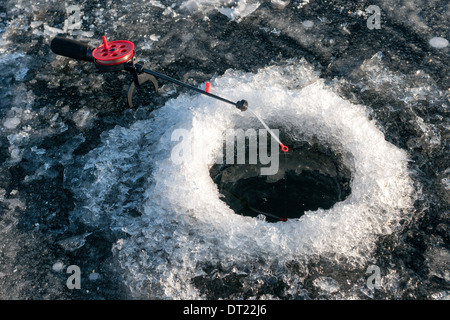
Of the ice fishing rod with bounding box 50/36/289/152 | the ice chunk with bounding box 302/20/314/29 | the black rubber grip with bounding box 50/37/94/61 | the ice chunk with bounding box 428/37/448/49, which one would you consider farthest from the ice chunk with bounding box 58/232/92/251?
the ice chunk with bounding box 428/37/448/49

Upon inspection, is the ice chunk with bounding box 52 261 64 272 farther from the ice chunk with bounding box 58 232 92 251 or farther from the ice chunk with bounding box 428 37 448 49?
the ice chunk with bounding box 428 37 448 49

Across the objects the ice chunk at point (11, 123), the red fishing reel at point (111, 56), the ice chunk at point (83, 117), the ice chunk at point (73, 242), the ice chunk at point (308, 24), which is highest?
the red fishing reel at point (111, 56)

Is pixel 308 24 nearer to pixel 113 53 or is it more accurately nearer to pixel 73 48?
pixel 113 53

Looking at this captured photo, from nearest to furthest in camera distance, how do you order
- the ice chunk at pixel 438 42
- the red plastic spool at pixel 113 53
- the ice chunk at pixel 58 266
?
the ice chunk at pixel 58 266 → the red plastic spool at pixel 113 53 → the ice chunk at pixel 438 42

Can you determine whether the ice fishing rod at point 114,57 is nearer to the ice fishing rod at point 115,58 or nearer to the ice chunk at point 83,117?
the ice fishing rod at point 115,58

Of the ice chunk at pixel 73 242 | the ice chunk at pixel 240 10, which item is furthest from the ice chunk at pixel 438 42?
the ice chunk at pixel 73 242

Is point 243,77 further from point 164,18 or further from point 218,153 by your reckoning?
point 164,18
